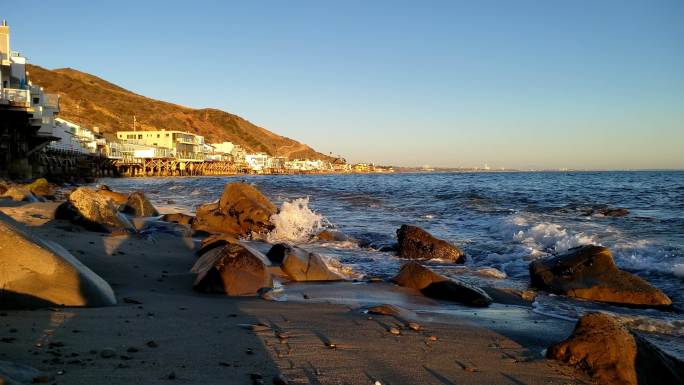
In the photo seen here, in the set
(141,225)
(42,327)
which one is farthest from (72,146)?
(42,327)

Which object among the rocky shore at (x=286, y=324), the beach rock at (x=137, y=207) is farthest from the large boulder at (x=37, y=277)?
the beach rock at (x=137, y=207)

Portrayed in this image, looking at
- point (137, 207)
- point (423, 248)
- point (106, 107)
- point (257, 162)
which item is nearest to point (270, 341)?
point (423, 248)

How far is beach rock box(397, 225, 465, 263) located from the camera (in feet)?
32.7

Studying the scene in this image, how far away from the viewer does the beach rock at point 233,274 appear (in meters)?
6.34

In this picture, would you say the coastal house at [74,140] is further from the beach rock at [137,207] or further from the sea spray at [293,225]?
the sea spray at [293,225]

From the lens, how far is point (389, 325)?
4.91 m

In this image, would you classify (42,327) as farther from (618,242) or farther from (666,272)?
(618,242)

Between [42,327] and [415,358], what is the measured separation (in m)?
2.89

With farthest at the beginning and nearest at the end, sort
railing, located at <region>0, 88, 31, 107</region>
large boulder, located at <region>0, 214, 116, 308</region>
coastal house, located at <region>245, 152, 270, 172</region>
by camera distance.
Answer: coastal house, located at <region>245, 152, 270, 172</region> < railing, located at <region>0, 88, 31, 107</region> < large boulder, located at <region>0, 214, 116, 308</region>

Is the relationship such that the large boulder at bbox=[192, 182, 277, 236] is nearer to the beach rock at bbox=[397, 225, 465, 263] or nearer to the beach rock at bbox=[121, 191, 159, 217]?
the beach rock at bbox=[121, 191, 159, 217]

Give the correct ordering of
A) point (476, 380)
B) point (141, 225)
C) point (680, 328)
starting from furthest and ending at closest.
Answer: point (141, 225) → point (680, 328) → point (476, 380)

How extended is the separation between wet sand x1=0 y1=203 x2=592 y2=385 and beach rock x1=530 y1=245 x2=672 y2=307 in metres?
1.42

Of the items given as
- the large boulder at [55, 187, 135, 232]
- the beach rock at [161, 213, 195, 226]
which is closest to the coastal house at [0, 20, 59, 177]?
the beach rock at [161, 213, 195, 226]

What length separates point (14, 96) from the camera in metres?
27.9
